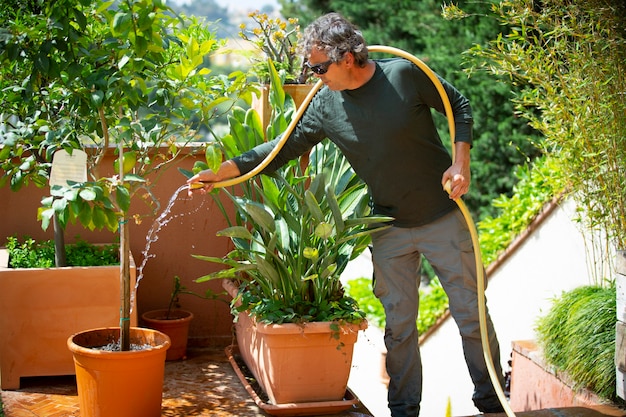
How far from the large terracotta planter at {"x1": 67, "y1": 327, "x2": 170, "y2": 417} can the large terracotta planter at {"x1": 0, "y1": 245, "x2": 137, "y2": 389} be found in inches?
19.8

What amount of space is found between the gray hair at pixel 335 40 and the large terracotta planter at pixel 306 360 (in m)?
1.01

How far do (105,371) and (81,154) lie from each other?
0.78 meters

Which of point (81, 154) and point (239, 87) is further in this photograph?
point (239, 87)

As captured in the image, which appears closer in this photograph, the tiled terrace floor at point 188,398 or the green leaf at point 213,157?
the green leaf at point 213,157

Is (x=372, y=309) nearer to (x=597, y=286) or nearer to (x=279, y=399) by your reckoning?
(x=597, y=286)

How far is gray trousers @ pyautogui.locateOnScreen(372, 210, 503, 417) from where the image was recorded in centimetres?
305

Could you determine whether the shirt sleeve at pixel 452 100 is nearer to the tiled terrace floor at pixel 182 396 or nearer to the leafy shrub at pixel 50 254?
the tiled terrace floor at pixel 182 396

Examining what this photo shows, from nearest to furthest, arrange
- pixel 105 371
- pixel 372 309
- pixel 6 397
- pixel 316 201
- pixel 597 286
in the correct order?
pixel 105 371
pixel 316 201
pixel 6 397
pixel 597 286
pixel 372 309

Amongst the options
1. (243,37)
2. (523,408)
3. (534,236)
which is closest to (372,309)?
(534,236)

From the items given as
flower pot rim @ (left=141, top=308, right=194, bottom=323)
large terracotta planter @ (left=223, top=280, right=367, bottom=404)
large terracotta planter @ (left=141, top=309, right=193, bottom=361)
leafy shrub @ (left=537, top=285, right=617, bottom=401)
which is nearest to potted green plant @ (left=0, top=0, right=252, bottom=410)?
large terracotta planter @ (left=223, top=280, right=367, bottom=404)

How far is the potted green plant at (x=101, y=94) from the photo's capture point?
2680mm

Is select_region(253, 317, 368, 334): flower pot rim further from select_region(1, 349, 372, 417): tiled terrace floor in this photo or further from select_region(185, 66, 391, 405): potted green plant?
select_region(1, 349, 372, 417): tiled terrace floor

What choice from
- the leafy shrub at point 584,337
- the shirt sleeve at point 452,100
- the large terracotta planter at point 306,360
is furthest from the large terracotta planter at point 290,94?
the leafy shrub at point 584,337

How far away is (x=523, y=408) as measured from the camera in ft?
13.2
